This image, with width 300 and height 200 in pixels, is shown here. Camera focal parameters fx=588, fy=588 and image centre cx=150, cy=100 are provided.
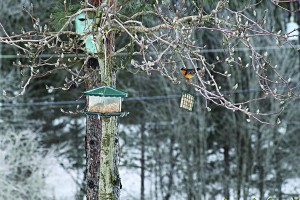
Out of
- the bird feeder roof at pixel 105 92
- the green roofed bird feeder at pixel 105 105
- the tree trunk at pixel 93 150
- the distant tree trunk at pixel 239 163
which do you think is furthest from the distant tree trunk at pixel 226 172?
the bird feeder roof at pixel 105 92

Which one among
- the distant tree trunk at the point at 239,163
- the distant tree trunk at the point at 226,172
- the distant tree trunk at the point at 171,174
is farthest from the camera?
the distant tree trunk at the point at 171,174

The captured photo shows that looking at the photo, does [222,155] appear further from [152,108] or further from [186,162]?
[152,108]

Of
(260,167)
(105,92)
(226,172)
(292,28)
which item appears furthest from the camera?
(226,172)

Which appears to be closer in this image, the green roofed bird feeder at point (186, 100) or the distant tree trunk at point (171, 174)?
the green roofed bird feeder at point (186, 100)

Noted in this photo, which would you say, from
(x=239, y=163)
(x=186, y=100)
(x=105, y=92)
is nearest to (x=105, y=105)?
(x=105, y=92)

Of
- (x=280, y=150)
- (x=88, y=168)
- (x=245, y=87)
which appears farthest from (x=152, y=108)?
(x=88, y=168)

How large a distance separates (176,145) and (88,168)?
7.10 meters

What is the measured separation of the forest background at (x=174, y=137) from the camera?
1106cm

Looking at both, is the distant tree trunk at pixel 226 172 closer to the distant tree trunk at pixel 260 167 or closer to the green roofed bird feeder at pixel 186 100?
the distant tree trunk at pixel 260 167

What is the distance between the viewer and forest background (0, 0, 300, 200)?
11.1 m

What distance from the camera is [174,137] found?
11641 mm

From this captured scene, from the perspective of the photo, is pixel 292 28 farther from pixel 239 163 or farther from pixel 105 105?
pixel 239 163

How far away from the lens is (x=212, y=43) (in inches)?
457

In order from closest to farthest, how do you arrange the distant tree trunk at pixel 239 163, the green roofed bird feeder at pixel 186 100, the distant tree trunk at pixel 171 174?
the green roofed bird feeder at pixel 186 100 < the distant tree trunk at pixel 239 163 < the distant tree trunk at pixel 171 174
